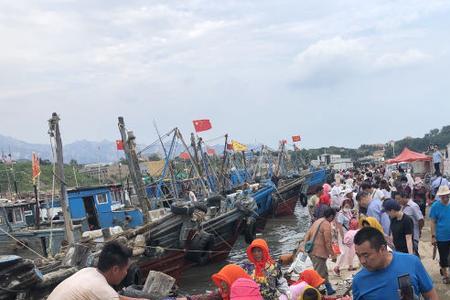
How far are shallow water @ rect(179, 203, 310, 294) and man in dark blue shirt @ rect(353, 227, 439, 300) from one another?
10.3 m

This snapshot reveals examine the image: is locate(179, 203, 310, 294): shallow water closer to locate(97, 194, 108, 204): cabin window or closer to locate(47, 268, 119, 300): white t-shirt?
locate(97, 194, 108, 204): cabin window

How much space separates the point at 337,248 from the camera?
11.1 meters

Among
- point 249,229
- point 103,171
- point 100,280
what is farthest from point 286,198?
point 100,280

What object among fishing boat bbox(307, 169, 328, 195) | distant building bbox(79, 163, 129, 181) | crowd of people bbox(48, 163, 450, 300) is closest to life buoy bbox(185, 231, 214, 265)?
crowd of people bbox(48, 163, 450, 300)

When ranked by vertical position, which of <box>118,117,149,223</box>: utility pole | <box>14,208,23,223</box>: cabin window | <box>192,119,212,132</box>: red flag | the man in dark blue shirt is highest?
<box>192,119,212,132</box>: red flag

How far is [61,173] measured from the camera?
1196 cm

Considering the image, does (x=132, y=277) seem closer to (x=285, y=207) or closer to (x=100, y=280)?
(x=100, y=280)

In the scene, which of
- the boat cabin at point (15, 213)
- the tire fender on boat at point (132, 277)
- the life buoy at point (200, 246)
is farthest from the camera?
the boat cabin at point (15, 213)

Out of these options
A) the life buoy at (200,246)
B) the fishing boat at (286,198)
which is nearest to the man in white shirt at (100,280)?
the life buoy at (200,246)

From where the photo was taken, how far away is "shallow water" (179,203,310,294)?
46.0 feet

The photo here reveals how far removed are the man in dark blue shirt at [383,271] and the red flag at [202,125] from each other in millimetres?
19840

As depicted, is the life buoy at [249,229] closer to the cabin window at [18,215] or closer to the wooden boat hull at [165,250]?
the wooden boat hull at [165,250]

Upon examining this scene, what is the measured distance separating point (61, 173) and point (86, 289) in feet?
29.8

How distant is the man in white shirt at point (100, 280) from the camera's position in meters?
3.39
